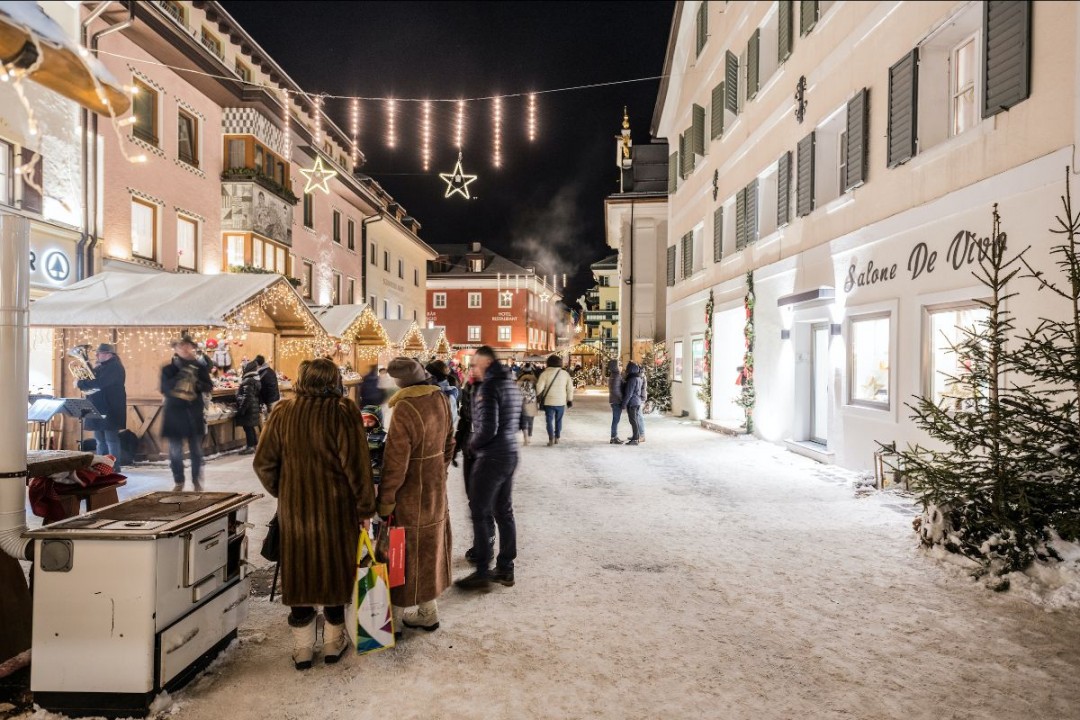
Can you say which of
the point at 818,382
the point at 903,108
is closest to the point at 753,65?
the point at 903,108

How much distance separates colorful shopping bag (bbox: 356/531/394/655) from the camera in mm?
3686

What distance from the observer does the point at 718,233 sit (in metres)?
17.0

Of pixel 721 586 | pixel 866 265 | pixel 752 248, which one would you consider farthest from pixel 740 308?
pixel 721 586

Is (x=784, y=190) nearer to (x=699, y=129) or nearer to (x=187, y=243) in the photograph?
(x=699, y=129)

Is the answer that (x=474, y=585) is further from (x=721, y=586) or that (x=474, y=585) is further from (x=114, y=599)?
(x=114, y=599)

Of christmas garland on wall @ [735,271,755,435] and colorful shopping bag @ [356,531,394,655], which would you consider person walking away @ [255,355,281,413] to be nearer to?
colorful shopping bag @ [356,531,394,655]

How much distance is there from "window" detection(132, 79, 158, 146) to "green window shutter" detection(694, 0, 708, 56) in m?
15.0

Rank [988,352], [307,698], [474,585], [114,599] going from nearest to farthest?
1. [114,599]
2. [307,698]
3. [474,585]
4. [988,352]

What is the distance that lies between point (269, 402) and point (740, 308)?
35.7 ft

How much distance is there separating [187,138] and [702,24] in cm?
1504

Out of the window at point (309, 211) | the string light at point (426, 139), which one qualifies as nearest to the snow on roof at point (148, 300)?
the string light at point (426, 139)

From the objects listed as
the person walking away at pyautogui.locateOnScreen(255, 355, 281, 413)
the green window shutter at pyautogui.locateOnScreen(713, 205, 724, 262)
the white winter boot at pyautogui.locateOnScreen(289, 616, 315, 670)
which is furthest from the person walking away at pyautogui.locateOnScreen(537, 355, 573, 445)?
the white winter boot at pyautogui.locateOnScreen(289, 616, 315, 670)

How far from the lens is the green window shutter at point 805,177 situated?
11.5 metres

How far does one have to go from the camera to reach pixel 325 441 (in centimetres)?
356
